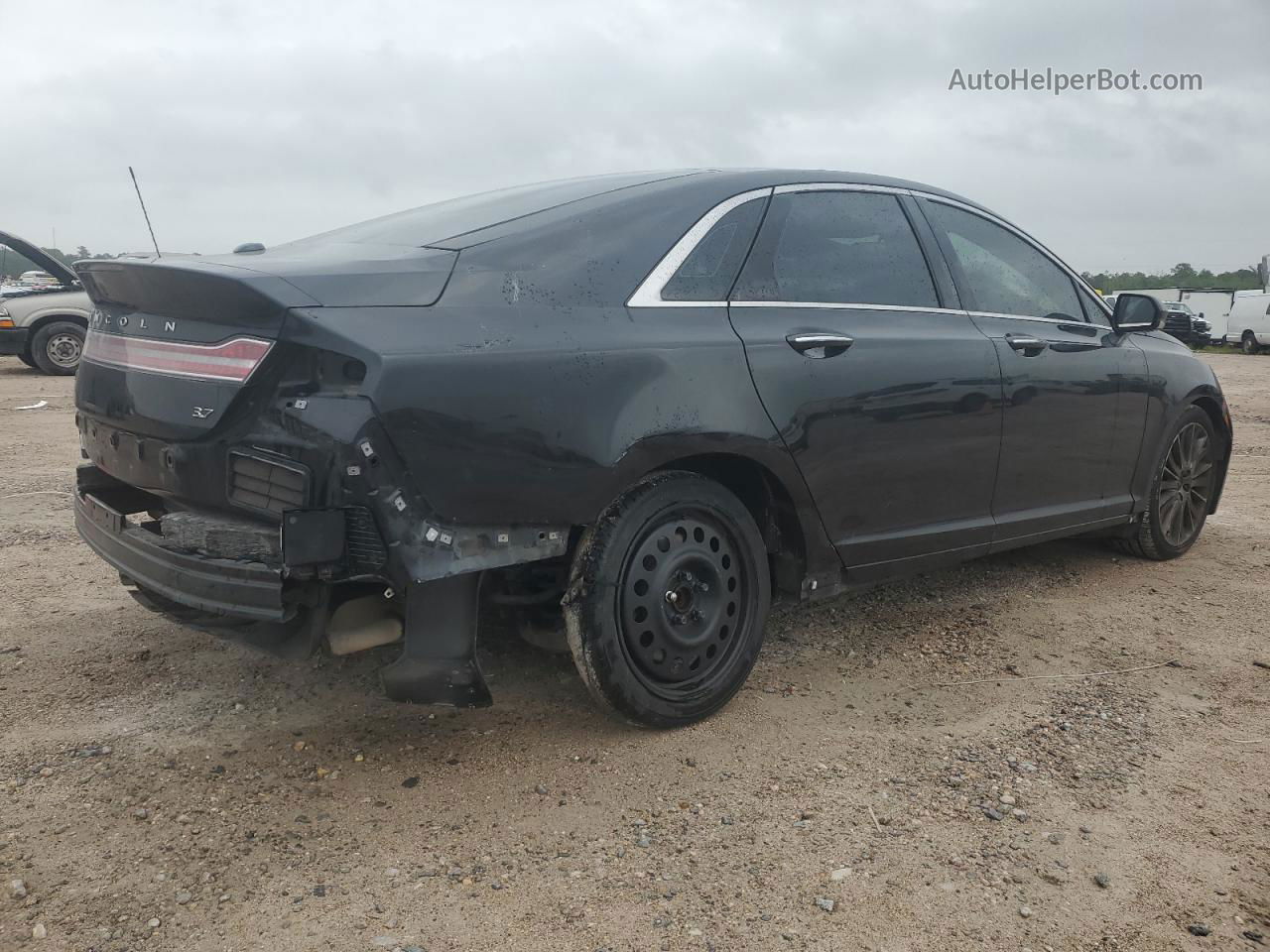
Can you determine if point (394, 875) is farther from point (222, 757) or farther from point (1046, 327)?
point (1046, 327)

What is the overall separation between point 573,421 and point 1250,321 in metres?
29.2

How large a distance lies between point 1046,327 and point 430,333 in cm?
268

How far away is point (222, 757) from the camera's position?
2.93 metres

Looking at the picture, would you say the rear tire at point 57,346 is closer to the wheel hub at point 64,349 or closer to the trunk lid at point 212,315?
the wheel hub at point 64,349

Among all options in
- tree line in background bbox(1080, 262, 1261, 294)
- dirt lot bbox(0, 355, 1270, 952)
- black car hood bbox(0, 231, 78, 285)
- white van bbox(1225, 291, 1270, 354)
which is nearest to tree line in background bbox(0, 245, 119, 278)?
black car hood bbox(0, 231, 78, 285)

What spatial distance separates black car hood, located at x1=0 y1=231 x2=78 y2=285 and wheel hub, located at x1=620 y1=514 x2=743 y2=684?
37.6ft

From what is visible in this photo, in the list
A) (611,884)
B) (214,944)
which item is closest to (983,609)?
(611,884)

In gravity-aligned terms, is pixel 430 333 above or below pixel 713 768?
above

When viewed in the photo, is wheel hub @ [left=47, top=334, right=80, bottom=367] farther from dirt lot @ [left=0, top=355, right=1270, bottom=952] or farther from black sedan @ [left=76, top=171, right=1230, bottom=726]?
black sedan @ [left=76, top=171, right=1230, bottom=726]

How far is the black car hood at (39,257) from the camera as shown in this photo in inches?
490

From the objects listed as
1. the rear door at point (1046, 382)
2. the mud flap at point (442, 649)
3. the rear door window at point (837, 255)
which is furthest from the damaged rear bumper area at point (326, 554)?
the rear door at point (1046, 382)

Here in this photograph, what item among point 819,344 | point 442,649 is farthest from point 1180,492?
point 442,649

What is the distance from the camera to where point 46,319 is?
531 inches

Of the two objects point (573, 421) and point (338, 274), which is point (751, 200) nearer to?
point (573, 421)
